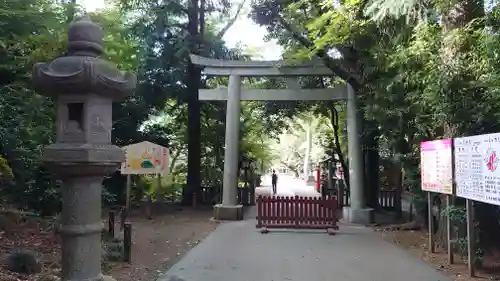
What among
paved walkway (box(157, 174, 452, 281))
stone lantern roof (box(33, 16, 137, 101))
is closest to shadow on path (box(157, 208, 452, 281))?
paved walkway (box(157, 174, 452, 281))

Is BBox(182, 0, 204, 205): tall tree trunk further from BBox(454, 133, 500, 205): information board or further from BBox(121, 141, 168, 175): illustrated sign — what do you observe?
BBox(454, 133, 500, 205): information board

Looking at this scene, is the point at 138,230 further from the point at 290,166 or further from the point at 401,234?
the point at 290,166

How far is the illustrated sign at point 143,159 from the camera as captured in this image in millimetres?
12230

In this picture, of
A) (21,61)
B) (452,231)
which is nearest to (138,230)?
(21,61)

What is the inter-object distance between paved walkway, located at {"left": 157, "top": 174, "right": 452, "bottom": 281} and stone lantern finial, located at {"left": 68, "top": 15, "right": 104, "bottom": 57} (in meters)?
3.63

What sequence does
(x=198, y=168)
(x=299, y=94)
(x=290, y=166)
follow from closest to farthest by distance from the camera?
(x=299, y=94) < (x=198, y=168) < (x=290, y=166)

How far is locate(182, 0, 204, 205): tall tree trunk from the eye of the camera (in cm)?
1822

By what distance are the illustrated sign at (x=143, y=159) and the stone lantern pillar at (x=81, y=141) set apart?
301 inches

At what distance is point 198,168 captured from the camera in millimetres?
18766

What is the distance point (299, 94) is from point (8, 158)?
8509mm

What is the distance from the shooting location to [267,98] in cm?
1427

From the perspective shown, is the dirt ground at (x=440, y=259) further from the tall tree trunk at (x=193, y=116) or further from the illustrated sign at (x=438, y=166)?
the tall tree trunk at (x=193, y=116)

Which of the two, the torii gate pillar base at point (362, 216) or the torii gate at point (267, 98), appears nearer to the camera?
the torii gate pillar base at point (362, 216)

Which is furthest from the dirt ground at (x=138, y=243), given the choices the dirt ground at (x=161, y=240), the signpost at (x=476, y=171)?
the signpost at (x=476, y=171)
